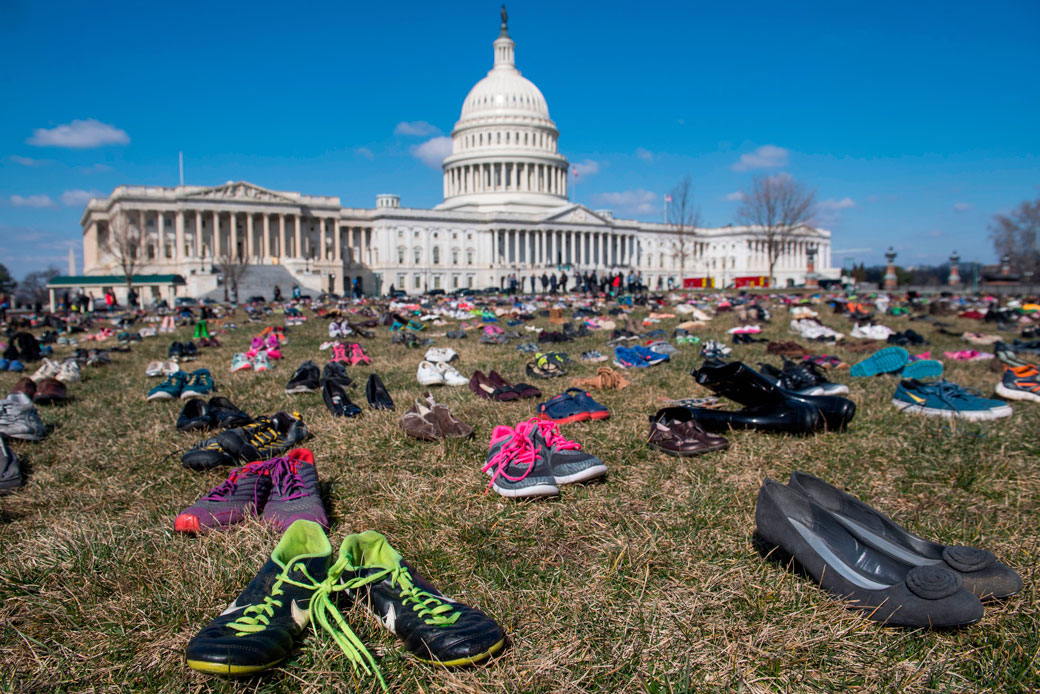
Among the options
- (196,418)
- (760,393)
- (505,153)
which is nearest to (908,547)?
(760,393)

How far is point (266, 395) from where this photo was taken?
6.97 metres

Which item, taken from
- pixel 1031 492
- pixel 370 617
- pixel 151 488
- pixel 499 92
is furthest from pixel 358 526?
pixel 499 92

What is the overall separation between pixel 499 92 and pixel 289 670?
100192 mm

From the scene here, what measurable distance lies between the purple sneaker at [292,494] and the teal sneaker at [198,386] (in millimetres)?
3935

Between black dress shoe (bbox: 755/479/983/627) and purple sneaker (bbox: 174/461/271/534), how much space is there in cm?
269

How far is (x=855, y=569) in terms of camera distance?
2.53 m

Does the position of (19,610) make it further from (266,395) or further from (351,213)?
(351,213)

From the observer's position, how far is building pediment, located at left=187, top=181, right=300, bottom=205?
69.4 m

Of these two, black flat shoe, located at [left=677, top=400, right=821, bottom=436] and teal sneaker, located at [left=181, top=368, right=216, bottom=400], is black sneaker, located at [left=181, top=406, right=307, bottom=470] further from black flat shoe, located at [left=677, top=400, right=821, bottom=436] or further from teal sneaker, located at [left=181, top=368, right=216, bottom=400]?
black flat shoe, located at [left=677, top=400, right=821, bottom=436]

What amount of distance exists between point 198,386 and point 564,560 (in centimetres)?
585

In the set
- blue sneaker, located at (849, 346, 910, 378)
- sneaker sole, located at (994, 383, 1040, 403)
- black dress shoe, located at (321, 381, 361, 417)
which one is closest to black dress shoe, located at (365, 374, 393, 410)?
black dress shoe, located at (321, 381, 361, 417)

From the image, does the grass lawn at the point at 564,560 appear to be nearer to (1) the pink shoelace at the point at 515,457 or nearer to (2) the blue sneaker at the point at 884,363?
(1) the pink shoelace at the point at 515,457

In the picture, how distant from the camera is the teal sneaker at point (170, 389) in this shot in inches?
264

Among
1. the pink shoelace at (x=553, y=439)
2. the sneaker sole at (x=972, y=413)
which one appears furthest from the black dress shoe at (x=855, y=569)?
the sneaker sole at (x=972, y=413)
